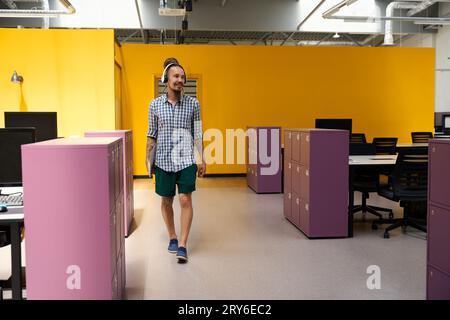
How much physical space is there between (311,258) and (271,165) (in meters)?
4.19

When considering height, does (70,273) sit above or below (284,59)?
below

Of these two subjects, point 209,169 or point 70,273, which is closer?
point 70,273

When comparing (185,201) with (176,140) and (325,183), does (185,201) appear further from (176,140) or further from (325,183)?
(325,183)

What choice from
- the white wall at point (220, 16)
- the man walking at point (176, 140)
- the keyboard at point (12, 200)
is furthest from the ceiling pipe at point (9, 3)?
the keyboard at point (12, 200)

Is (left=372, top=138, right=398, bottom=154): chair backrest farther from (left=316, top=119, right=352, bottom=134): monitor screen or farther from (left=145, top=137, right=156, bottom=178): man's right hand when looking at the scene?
(left=145, top=137, right=156, bottom=178): man's right hand

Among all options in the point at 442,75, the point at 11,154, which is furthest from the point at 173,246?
the point at 442,75

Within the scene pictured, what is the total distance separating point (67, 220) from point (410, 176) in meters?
3.87

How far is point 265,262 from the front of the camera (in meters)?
4.23

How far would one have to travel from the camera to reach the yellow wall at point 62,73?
27.3ft

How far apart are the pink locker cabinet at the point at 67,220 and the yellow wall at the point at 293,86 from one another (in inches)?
333

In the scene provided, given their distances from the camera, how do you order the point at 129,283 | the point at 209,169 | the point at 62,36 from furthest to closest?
the point at 209,169
the point at 62,36
the point at 129,283
